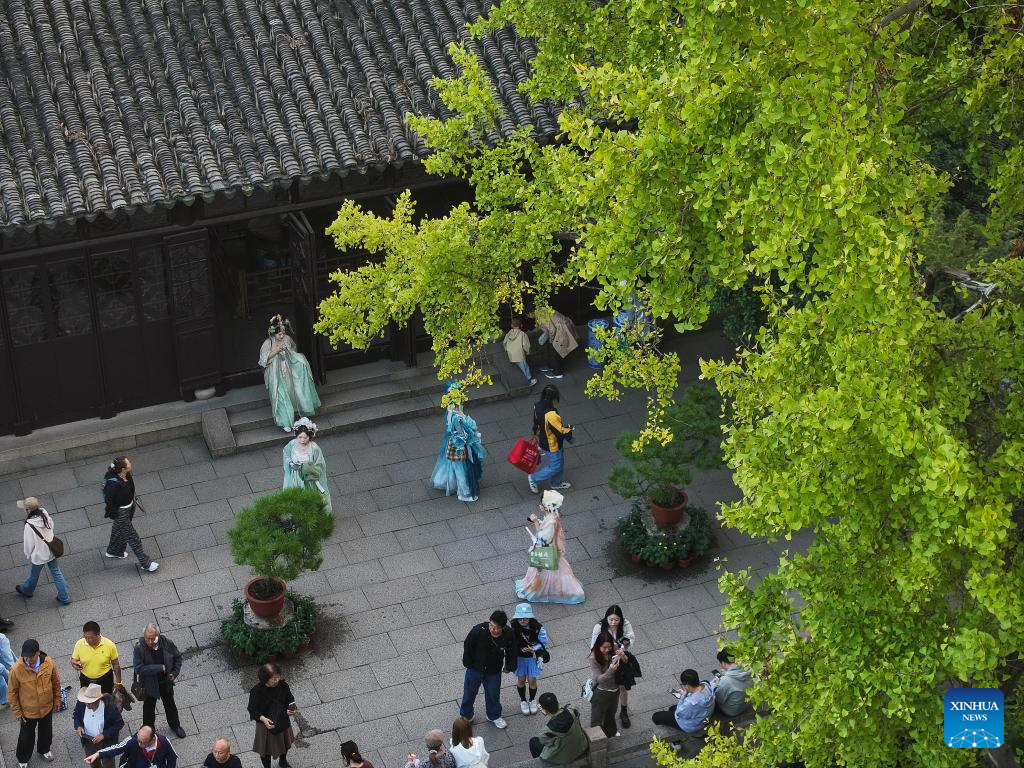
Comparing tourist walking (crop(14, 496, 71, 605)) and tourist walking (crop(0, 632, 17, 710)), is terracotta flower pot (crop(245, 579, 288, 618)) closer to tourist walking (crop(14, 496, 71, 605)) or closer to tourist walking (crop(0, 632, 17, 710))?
tourist walking (crop(14, 496, 71, 605))

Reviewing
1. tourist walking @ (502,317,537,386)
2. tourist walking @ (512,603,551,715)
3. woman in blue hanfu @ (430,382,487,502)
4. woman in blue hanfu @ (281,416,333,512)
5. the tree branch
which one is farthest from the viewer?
tourist walking @ (502,317,537,386)

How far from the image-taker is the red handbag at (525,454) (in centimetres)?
2444

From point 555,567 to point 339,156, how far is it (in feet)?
22.2

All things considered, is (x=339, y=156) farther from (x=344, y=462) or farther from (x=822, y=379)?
(x=822, y=379)

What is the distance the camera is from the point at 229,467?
2564cm

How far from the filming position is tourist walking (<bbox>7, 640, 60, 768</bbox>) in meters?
19.0

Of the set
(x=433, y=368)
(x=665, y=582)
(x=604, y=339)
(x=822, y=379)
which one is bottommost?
(x=822, y=379)

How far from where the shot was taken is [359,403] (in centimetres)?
2691

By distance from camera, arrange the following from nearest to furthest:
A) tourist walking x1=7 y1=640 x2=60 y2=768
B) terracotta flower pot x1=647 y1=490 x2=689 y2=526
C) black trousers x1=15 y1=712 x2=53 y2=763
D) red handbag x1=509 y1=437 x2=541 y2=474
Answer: tourist walking x1=7 y1=640 x2=60 y2=768 → black trousers x1=15 y1=712 x2=53 y2=763 → terracotta flower pot x1=647 y1=490 x2=689 y2=526 → red handbag x1=509 y1=437 x2=541 y2=474

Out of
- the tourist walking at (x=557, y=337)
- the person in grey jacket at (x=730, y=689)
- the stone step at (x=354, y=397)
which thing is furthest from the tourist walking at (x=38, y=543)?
the tourist walking at (x=557, y=337)

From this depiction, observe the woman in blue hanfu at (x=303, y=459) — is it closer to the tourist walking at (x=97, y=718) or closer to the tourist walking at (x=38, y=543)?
the tourist walking at (x=38, y=543)

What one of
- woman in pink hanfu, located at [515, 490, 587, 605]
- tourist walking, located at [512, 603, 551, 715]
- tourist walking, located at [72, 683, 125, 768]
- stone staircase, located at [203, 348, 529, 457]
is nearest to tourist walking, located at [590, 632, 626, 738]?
tourist walking, located at [512, 603, 551, 715]

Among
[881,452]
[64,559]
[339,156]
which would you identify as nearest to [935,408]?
[881,452]

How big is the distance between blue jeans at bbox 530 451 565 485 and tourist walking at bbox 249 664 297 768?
6885mm
